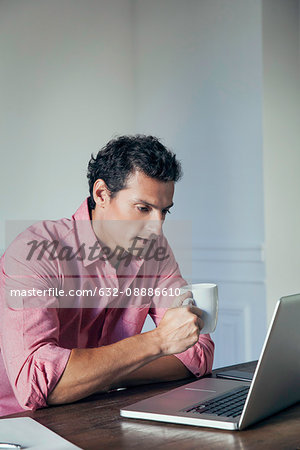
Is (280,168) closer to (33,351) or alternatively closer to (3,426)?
(33,351)

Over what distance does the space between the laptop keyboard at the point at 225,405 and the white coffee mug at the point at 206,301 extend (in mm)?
162

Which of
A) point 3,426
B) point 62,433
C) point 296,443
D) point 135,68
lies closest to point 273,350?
point 296,443

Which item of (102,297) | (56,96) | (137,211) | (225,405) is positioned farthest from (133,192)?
(56,96)

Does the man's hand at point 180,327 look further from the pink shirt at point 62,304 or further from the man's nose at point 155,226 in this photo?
the man's nose at point 155,226

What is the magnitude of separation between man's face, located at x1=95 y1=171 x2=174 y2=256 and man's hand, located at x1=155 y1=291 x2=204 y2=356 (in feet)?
1.21

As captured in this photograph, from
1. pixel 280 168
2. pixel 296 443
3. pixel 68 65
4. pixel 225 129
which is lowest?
pixel 296 443

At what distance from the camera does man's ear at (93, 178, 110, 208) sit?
5.68 ft

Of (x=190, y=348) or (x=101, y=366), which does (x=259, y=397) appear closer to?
(x=101, y=366)

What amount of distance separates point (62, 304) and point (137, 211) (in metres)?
0.32

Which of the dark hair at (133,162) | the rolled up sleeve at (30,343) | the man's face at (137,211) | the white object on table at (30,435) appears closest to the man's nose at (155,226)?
the man's face at (137,211)

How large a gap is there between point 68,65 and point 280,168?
111cm

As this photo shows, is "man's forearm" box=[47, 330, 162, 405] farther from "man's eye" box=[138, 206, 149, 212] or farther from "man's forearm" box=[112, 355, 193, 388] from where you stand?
"man's eye" box=[138, 206, 149, 212]

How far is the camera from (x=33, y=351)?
1318mm

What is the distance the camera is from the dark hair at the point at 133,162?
5.43 ft
